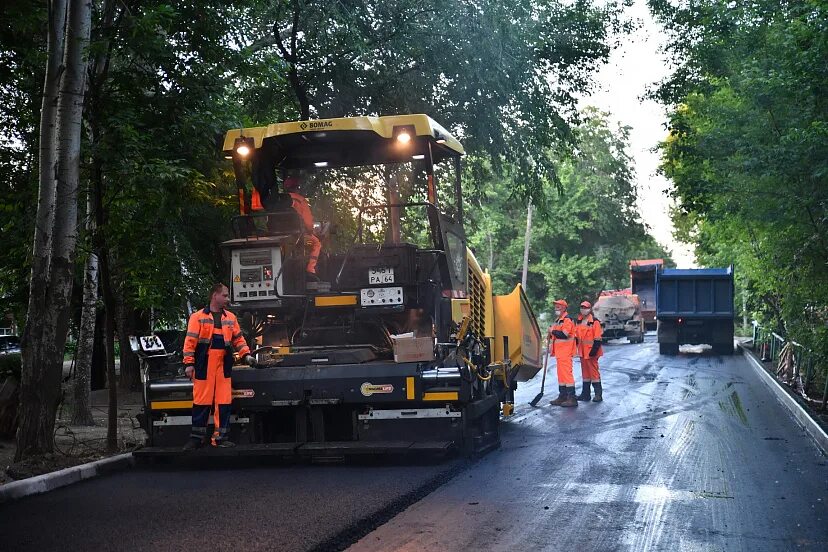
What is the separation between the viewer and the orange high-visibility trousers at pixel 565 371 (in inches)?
619

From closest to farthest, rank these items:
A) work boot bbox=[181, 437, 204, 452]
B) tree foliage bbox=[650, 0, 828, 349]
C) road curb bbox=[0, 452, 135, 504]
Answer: road curb bbox=[0, 452, 135, 504]
work boot bbox=[181, 437, 204, 452]
tree foliage bbox=[650, 0, 828, 349]

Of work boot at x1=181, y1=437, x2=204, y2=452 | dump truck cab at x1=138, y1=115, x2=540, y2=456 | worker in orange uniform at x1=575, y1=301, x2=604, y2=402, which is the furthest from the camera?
worker in orange uniform at x1=575, y1=301, x2=604, y2=402

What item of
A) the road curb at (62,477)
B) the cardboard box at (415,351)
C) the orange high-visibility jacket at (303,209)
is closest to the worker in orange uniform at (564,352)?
the cardboard box at (415,351)

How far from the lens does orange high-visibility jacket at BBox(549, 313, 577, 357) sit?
633 inches

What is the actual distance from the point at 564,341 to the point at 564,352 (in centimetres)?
21

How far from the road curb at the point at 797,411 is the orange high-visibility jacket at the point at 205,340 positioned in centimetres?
601

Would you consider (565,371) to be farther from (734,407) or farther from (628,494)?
(628,494)

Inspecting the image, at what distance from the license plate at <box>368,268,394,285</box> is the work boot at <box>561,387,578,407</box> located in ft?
20.6

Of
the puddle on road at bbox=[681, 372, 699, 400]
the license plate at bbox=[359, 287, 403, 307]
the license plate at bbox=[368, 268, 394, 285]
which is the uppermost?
the license plate at bbox=[368, 268, 394, 285]

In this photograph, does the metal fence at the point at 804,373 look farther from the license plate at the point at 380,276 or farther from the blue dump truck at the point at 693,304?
the blue dump truck at the point at 693,304

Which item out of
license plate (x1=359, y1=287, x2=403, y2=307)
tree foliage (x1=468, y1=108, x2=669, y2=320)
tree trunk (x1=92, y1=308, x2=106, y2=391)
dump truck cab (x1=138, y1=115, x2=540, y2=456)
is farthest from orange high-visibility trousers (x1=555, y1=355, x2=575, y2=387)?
tree foliage (x1=468, y1=108, x2=669, y2=320)

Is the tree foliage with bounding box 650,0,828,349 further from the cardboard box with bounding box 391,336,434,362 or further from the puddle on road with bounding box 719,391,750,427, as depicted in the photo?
the cardboard box with bounding box 391,336,434,362

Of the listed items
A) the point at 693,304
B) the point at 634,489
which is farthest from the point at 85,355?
the point at 693,304

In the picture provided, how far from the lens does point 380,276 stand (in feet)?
33.2
